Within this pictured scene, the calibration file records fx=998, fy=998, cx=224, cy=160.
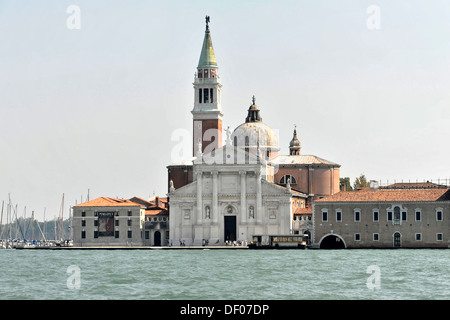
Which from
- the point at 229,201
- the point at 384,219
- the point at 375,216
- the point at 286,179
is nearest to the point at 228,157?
the point at 229,201

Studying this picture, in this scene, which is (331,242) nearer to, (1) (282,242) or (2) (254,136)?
(1) (282,242)

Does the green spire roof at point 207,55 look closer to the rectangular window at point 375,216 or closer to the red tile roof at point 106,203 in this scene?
the red tile roof at point 106,203

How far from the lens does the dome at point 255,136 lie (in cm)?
8800

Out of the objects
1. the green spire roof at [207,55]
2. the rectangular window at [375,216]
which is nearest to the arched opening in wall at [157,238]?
the green spire roof at [207,55]

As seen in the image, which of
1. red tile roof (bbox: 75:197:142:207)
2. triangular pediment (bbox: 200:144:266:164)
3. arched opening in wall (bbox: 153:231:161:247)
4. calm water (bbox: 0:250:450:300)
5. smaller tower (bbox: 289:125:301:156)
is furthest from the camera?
smaller tower (bbox: 289:125:301:156)

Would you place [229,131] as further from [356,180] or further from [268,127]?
[356,180]

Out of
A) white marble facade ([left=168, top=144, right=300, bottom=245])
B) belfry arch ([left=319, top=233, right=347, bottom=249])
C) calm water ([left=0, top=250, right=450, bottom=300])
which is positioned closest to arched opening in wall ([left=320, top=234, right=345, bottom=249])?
belfry arch ([left=319, top=233, right=347, bottom=249])

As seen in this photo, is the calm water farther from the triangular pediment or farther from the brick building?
the triangular pediment

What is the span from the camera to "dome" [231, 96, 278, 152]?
88.0m

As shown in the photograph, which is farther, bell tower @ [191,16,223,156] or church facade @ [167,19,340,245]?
bell tower @ [191,16,223,156]

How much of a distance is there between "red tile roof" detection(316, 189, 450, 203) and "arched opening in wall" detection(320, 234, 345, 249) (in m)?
2.82

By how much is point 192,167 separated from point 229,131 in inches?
315

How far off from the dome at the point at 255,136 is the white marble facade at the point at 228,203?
317 inches
